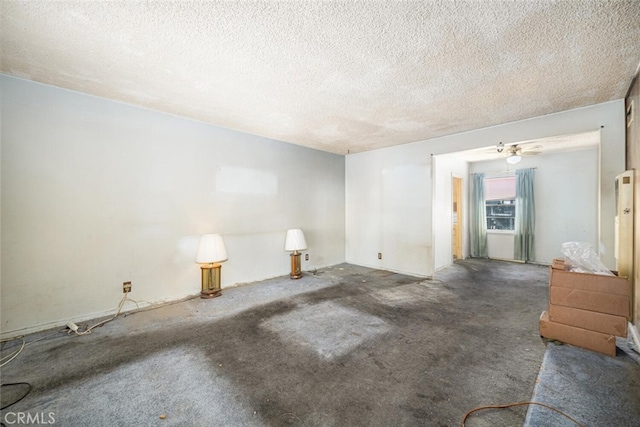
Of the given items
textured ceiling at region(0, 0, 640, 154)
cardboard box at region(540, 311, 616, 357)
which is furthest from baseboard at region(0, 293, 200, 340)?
cardboard box at region(540, 311, 616, 357)

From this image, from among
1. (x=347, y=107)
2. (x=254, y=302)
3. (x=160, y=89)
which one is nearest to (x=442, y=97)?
(x=347, y=107)

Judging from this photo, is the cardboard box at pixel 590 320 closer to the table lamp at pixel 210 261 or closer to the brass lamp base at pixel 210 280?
the table lamp at pixel 210 261

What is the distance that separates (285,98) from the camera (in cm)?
301

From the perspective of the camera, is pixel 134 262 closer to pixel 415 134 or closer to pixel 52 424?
pixel 52 424

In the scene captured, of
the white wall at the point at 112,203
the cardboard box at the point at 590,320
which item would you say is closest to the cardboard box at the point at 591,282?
the cardboard box at the point at 590,320

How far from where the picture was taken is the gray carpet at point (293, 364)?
1.59 metres

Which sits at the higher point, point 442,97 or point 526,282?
point 442,97

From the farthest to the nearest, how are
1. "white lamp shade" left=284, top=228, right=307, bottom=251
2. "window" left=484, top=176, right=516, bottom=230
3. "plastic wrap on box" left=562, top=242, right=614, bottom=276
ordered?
"window" left=484, top=176, right=516, bottom=230, "white lamp shade" left=284, top=228, right=307, bottom=251, "plastic wrap on box" left=562, top=242, right=614, bottom=276

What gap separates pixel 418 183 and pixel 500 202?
3222 mm

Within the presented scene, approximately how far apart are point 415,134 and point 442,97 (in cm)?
150
